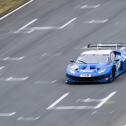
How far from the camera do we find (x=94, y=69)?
41.7m

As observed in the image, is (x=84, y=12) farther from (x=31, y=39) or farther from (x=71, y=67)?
(x=71, y=67)

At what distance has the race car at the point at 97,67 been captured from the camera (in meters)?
41.5

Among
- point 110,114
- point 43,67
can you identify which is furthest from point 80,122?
point 43,67

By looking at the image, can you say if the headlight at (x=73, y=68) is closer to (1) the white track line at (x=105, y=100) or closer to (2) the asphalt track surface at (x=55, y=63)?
(2) the asphalt track surface at (x=55, y=63)

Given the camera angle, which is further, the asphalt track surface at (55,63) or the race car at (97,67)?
the race car at (97,67)

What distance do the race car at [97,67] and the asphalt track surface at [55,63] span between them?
19.5 inches

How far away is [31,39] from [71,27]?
302 centimetres

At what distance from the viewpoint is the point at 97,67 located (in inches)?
1646

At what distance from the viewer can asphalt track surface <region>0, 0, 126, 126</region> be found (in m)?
36.5

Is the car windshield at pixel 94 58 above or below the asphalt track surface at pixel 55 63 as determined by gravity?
above

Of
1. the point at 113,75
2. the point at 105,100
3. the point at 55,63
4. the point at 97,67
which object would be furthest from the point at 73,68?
the point at 55,63

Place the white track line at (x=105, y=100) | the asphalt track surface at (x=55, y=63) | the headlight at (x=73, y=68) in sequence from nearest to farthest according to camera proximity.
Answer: the asphalt track surface at (x=55, y=63), the white track line at (x=105, y=100), the headlight at (x=73, y=68)

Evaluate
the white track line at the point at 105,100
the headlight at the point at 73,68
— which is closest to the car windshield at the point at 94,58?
the headlight at the point at 73,68

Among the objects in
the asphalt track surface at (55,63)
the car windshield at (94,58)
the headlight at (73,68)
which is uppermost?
the car windshield at (94,58)
